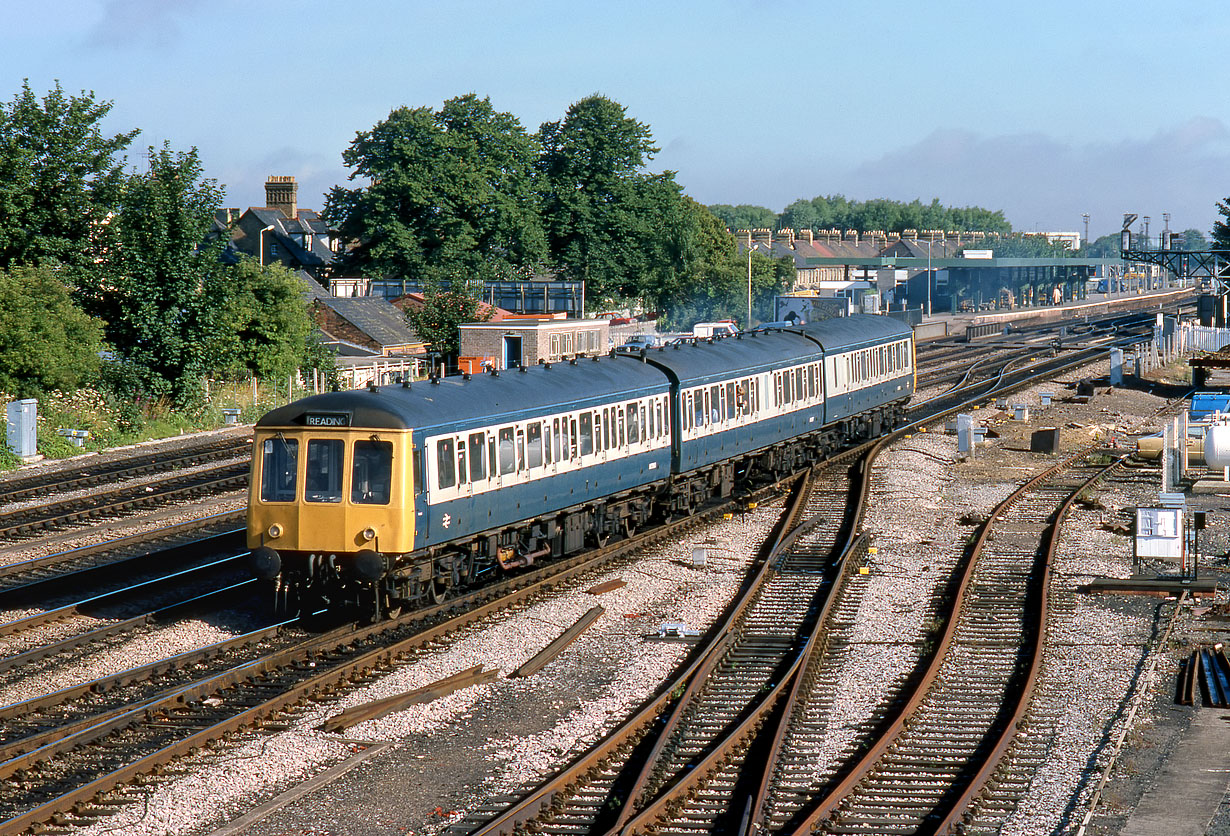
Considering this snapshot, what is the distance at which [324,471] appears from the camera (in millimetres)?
16906

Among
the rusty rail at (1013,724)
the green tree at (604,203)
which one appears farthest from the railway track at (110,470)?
the green tree at (604,203)

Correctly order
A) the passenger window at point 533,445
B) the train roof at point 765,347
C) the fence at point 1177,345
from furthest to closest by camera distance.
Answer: the fence at point 1177,345 < the train roof at point 765,347 < the passenger window at point 533,445

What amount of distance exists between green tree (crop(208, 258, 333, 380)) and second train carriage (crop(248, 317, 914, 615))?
1916 cm

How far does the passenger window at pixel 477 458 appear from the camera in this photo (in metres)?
18.2

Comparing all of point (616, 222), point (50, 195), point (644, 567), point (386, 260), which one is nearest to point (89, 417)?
point (50, 195)

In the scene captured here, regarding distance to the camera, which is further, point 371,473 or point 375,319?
point 375,319

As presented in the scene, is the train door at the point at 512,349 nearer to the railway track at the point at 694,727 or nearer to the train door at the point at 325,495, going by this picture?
the railway track at the point at 694,727

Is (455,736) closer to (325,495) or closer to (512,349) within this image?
(325,495)

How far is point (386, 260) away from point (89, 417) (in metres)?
34.5

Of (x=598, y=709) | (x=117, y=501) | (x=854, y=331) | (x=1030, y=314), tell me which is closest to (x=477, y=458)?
(x=598, y=709)

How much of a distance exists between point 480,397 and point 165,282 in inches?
927

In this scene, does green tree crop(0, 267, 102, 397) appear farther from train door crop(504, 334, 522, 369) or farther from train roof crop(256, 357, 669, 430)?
train roof crop(256, 357, 669, 430)

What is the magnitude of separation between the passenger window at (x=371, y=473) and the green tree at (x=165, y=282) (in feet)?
80.4

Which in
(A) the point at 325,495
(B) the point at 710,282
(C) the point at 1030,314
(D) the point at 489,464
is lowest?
(A) the point at 325,495
